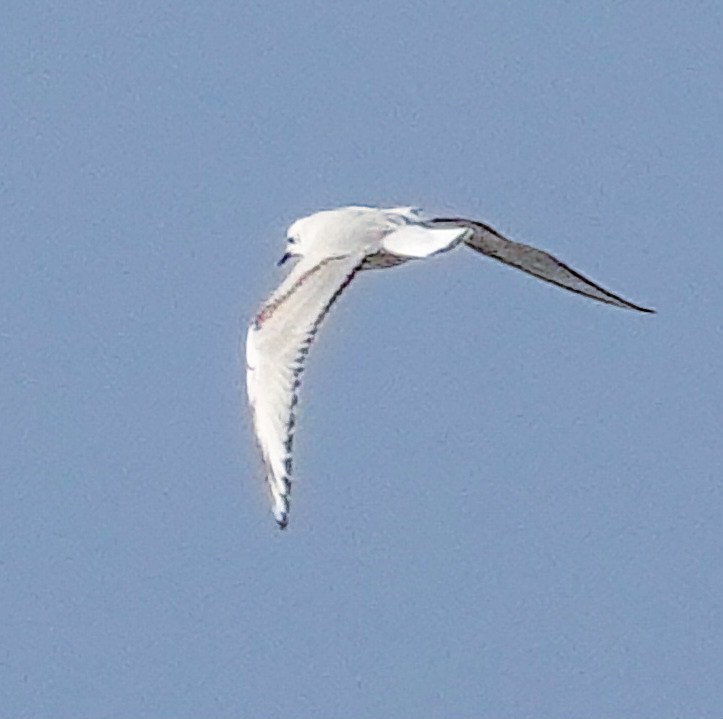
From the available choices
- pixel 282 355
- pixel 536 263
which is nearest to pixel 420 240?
pixel 282 355

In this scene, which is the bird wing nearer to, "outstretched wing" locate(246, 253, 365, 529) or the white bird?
the white bird

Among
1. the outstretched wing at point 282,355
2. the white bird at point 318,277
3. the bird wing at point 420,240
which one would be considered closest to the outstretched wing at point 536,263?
the white bird at point 318,277

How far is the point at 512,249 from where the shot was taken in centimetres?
1144

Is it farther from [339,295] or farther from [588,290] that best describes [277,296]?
[588,290]

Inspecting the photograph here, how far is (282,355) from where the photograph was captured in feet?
33.9

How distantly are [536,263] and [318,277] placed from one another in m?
1.02

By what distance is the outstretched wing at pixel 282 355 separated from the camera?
1009 centimetres

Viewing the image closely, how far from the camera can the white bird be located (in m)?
10.2

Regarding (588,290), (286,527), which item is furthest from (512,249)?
(286,527)

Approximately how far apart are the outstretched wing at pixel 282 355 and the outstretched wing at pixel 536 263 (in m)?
0.69

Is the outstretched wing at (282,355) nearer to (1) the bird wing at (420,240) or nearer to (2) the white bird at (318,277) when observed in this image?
(2) the white bird at (318,277)

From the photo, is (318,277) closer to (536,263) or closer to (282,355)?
(282,355)

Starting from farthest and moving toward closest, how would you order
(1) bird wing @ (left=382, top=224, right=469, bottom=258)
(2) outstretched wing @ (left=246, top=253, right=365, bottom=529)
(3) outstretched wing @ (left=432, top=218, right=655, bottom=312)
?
(3) outstretched wing @ (left=432, top=218, right=655, bottom=312) → (1) bird wing @ (left=382, top=224, right=469, bottom=258) → (2) outstretched wing @ (left=246, top=253, right=365, bottom=529)

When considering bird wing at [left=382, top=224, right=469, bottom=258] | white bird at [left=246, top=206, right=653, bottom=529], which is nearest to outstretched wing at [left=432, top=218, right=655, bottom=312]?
white bird at [left=246, top=206, right=653, bottom=529]
